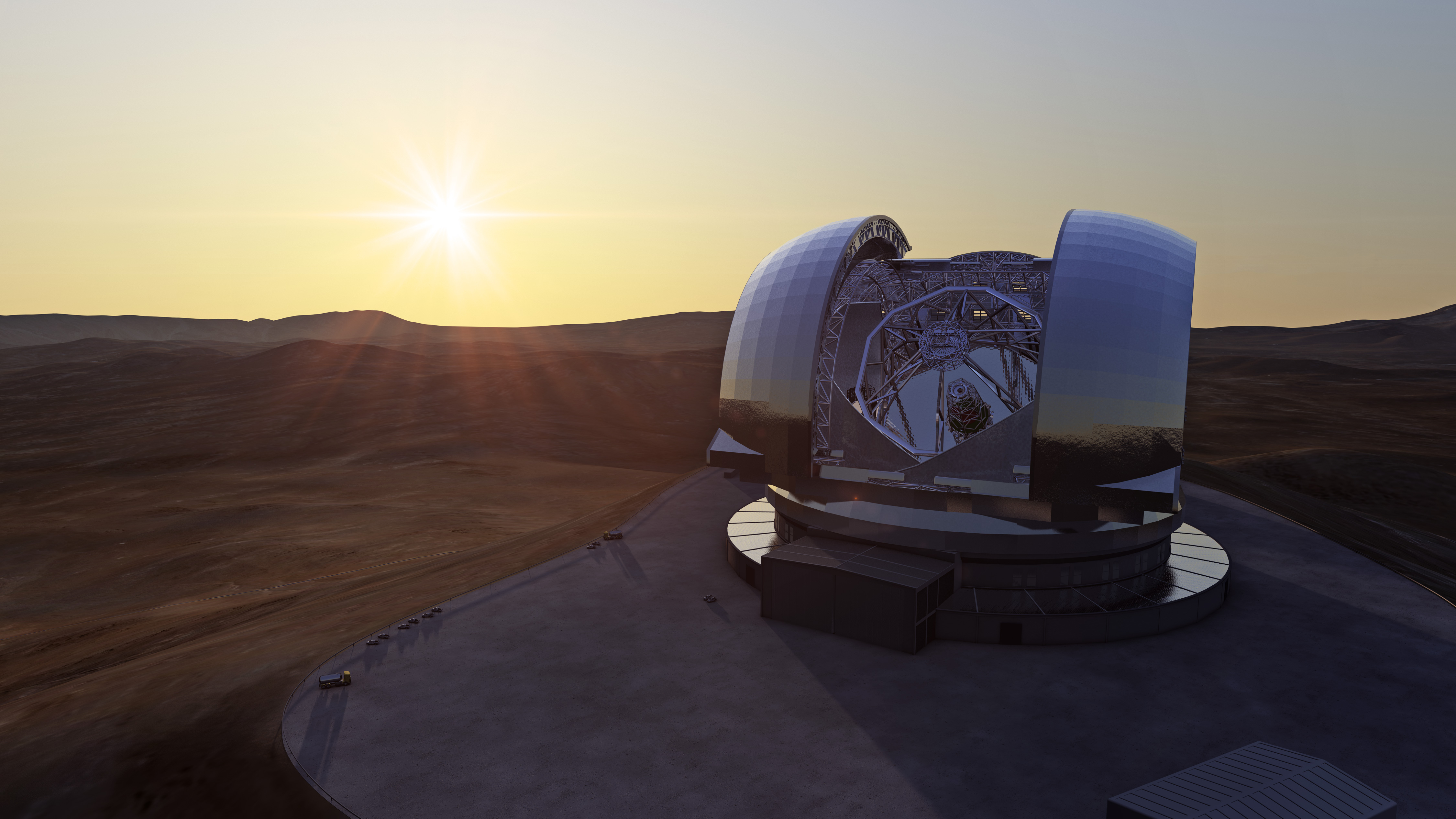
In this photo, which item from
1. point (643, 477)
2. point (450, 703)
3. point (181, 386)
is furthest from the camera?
point (181, 386)

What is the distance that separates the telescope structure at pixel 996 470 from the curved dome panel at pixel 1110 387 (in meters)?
0.06

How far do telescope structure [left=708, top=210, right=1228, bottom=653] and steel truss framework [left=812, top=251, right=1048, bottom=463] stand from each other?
26 centimetres

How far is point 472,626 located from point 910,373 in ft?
73.4

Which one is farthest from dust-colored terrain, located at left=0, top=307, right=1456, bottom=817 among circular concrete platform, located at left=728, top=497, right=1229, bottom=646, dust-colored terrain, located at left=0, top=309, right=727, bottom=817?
circular concrete platform, located at left=728, top=497, right=1229, bottom=646

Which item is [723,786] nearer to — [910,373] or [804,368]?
[804,368]

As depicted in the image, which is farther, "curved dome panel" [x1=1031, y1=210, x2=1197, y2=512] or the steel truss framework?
the steel truss framework

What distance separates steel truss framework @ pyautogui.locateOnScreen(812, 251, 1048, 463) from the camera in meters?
27.5

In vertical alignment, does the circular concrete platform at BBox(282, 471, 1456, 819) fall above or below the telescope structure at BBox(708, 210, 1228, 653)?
below

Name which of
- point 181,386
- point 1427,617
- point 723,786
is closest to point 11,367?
point 181,386

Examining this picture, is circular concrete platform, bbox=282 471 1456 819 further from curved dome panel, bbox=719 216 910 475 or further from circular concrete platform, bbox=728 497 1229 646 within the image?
curved dome panel, bbox=719 216 910 475

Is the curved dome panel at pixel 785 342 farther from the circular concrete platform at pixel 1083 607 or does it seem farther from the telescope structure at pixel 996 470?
the circular concrete platform at pixel 1083 607

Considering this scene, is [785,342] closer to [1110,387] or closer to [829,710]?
[1110,387]

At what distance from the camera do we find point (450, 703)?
1809 centimetres

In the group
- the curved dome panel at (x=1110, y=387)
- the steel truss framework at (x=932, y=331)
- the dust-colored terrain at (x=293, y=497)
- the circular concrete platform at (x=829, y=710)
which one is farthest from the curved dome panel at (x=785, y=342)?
the dust-colored terrain at (x=293, y=497)
